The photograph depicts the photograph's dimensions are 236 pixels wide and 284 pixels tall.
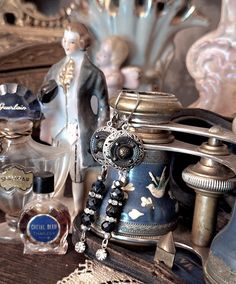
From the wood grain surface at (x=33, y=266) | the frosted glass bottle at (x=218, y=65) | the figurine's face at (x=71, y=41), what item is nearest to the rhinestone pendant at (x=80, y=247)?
the wood grain surface at (x=33, y=266)

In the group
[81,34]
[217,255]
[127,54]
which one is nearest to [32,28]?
[127,54]

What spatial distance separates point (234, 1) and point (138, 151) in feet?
1.27

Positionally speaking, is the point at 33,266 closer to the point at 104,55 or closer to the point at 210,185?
the point at 210,185

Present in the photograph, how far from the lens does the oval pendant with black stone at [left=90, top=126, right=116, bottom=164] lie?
444 millimetres

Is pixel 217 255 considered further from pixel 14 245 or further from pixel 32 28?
pixel 32 28

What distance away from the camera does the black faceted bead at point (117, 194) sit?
17.6 inches

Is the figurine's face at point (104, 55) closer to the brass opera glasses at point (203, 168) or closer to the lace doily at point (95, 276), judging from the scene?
the brass opera glasses at point (203, 168)

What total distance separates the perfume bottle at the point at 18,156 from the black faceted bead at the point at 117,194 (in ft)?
0.32

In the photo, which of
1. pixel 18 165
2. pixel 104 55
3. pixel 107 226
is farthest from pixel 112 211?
pixel 104 55

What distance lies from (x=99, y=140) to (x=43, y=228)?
0.11 meters

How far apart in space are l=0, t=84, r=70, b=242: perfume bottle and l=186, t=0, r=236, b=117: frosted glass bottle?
0.93 feet

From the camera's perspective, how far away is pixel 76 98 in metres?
0.51

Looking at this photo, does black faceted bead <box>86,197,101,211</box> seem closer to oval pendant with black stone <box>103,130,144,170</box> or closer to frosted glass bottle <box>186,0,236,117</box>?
oval pendant with black stone <box>103,130,144,170</box>

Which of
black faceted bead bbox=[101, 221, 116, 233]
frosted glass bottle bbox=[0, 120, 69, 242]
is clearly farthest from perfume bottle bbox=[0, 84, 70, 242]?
black faceted bead bbox=[101, 221, 116, 233]
